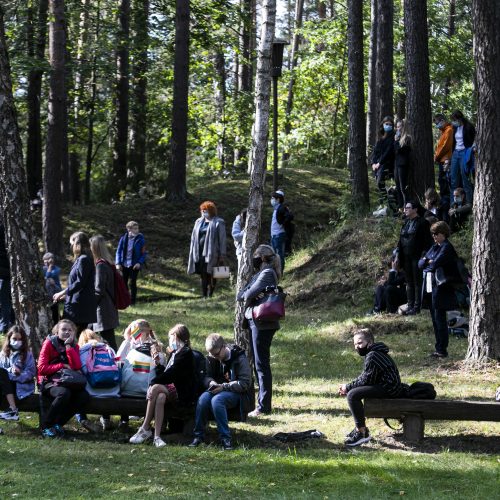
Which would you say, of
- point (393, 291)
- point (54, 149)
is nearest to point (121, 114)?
point (54, 149)

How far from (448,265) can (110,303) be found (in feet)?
15.2

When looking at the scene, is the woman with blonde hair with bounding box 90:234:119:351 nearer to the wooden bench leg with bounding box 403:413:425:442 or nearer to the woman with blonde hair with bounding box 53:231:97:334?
the woman with blonde hair with bounding box 53:231:97:334

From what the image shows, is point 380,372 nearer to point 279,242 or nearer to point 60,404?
point 60,404

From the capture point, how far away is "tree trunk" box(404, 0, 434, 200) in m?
20.2

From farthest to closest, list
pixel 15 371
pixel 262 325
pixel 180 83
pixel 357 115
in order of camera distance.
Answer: pixel 180 83 < pixel 357 115 < pixel 262 325 < pixel 15 371

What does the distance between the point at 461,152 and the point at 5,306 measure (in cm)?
903

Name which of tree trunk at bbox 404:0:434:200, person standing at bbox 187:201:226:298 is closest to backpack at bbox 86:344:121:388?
person standing at bbox 187:201:226:298

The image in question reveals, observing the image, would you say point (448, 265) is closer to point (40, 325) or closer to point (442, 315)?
point (442, 315)

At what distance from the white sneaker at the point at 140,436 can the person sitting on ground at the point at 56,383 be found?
2.11ft

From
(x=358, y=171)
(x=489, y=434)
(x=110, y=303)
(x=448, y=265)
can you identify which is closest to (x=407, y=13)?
(x=358, y=171)

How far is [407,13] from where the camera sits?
19.9 metres

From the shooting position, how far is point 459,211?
18688mm

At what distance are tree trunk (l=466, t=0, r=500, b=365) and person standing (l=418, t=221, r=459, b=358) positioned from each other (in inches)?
21.1

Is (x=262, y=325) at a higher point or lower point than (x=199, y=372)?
higher
